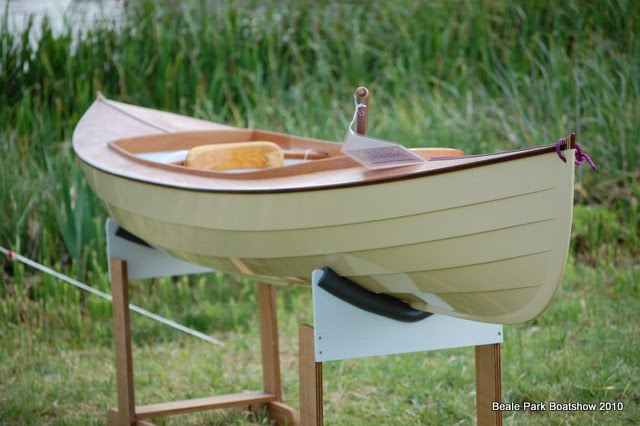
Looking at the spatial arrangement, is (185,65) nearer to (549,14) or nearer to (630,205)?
(549,14)

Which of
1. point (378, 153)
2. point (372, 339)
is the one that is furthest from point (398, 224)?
point (372, 339)

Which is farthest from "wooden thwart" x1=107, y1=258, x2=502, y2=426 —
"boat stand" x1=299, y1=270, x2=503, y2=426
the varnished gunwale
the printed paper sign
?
the printed paper sign

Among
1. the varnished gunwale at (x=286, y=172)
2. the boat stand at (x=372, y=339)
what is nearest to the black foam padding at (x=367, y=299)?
the boat stand at (x=372, y=339)

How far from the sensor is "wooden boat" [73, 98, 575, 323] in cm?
231

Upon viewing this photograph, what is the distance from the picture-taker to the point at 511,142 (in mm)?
6074

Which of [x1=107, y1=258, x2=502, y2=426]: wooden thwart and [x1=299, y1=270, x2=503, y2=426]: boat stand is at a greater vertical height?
[x1=299, y1=270, x2=503, y2=426]: boat stand

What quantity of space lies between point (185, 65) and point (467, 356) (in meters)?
3.66

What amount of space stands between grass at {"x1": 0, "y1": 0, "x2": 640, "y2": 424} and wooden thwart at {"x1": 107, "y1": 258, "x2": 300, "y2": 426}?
0.10m

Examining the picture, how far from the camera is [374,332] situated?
2.70m

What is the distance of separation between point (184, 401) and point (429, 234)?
179 centimetres

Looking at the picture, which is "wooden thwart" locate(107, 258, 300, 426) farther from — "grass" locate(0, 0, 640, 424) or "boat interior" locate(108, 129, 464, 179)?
"boat interior" locate(108, 129, 464, 179)

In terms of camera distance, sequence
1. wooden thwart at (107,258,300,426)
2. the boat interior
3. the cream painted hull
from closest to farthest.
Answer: the cream painted hull, the boat interior, wooden thwart at (107,258,300,426)

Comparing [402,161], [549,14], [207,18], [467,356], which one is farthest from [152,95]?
[402,161]

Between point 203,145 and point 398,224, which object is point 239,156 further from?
point 398,224
